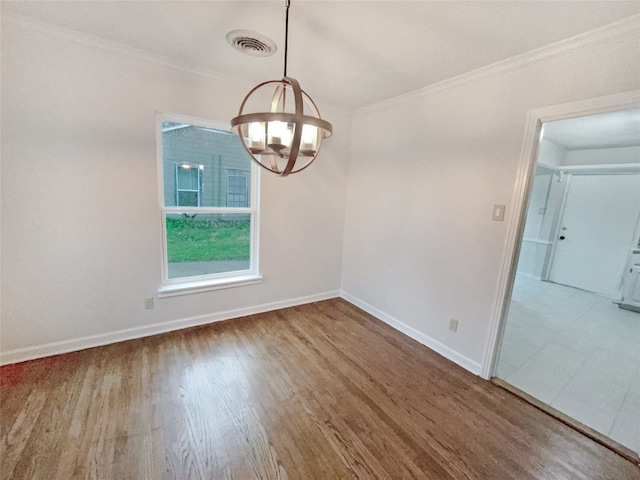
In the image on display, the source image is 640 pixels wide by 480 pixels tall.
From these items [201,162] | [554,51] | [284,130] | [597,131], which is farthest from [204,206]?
[597,131]

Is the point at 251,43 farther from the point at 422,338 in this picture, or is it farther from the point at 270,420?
the point at 422,338

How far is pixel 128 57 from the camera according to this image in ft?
7.19

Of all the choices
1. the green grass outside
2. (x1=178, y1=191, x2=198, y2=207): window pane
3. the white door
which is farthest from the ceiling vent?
the white door

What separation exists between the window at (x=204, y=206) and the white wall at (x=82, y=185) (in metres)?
0.14

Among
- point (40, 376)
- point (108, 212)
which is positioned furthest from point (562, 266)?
point (40, 376)

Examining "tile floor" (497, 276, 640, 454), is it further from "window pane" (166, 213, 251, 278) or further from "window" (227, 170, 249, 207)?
"window" (227, 170, 249, 207)

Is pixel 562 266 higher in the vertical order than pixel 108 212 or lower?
lower

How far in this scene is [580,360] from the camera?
2559 millimetres

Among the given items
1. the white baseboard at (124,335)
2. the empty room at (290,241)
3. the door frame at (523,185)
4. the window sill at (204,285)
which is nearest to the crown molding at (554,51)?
the empty room at (290,241)

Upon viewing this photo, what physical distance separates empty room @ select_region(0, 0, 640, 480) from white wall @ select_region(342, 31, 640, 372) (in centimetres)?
2

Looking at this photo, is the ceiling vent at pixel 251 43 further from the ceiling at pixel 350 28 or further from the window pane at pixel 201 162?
the window pane at pixel 201 162

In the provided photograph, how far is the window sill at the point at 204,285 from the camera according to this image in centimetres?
267

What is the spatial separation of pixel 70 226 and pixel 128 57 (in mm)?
1417

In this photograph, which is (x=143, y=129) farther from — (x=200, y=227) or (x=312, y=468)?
(x=312, y=468)
